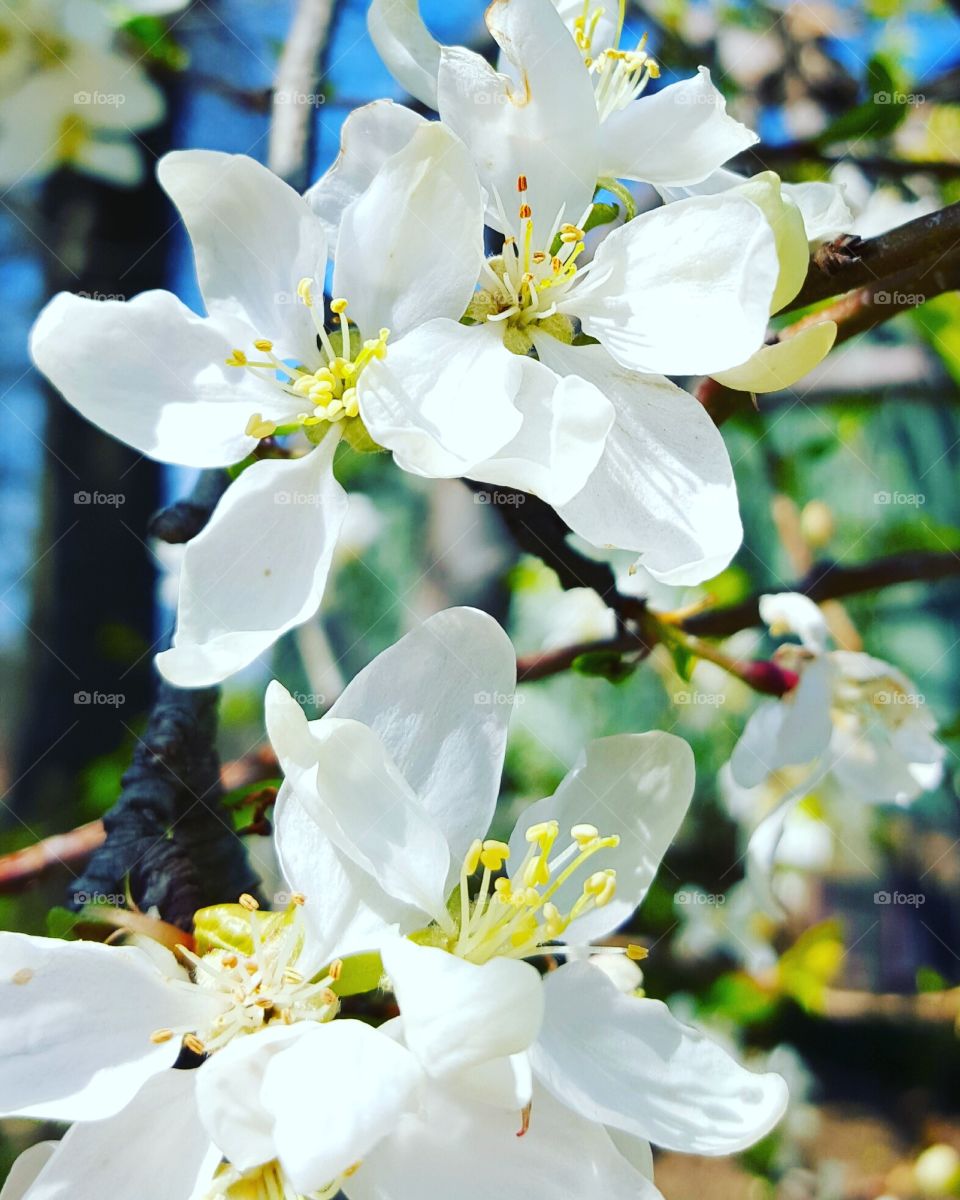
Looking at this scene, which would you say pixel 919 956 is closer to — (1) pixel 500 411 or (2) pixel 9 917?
(2) pixel 9 917

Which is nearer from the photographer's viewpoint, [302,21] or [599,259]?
[599,259]

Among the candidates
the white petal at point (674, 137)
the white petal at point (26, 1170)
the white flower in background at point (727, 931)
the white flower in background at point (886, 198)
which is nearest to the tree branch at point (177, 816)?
the white petal at point (26, 1170)

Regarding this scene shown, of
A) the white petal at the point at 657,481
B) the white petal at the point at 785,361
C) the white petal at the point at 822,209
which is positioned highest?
the white petal at the point at 822,209

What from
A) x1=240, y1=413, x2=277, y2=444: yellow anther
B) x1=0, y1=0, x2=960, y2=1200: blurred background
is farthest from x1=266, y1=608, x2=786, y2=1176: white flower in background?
x1=0, y1=0, x2=960, y2=1200: blurred background

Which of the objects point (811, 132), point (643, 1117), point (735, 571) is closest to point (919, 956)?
point (735, 571)

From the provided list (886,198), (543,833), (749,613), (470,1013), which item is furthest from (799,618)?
(886,198)

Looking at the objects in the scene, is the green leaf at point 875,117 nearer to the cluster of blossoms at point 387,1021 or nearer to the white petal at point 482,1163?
the cluster of blossoms at point 387,1021
